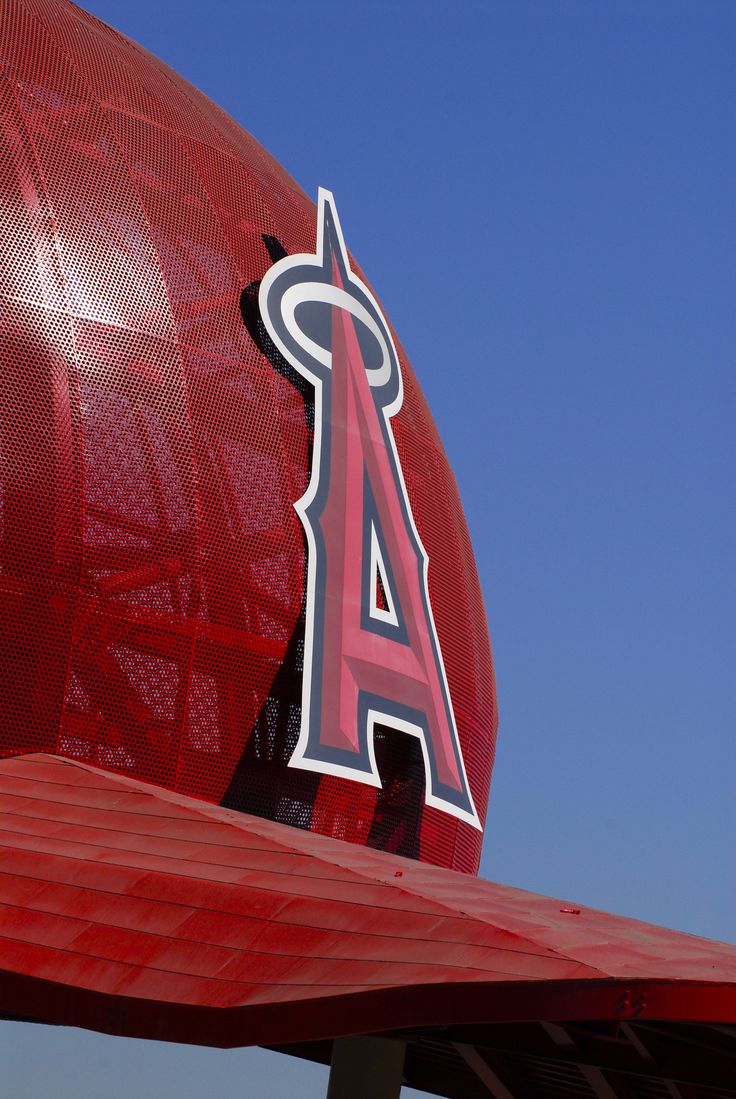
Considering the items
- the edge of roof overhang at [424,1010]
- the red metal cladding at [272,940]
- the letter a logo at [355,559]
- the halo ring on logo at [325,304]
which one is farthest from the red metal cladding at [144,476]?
the edge of roof overhang at [424,1010]

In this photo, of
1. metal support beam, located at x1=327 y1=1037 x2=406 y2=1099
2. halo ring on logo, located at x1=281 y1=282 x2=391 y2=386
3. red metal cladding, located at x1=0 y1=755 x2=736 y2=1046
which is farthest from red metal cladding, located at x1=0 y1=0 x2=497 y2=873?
metal support beam, located at x1=327 y1=1037 x2=406 y2=1099

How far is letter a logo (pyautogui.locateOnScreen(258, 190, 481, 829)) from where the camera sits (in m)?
12.3

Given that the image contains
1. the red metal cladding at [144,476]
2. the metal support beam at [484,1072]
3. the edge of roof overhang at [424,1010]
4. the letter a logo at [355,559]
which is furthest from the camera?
the metal support beam at [484,1072]

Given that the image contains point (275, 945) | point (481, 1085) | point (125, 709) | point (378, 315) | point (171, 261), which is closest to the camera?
point (275, 945)

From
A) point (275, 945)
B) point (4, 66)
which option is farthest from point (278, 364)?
point (275, 945)

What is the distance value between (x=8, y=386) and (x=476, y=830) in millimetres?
6718

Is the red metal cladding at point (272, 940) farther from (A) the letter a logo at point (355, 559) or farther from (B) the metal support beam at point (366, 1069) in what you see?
(B) the metal support beam at point (366, 1069)

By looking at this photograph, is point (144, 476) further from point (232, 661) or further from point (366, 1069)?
point (366, 1069)

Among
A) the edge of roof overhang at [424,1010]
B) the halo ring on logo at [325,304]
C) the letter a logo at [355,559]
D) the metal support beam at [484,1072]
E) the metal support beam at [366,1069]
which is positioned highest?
the halo ring on logo at [325,304]

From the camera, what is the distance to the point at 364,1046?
40.0 feet

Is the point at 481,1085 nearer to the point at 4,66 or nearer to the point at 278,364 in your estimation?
the point at 278,364

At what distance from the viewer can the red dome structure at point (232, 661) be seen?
8.43 metres

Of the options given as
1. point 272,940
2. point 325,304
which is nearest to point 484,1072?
point 272,940

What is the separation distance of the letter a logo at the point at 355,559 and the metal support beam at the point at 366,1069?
204cm
